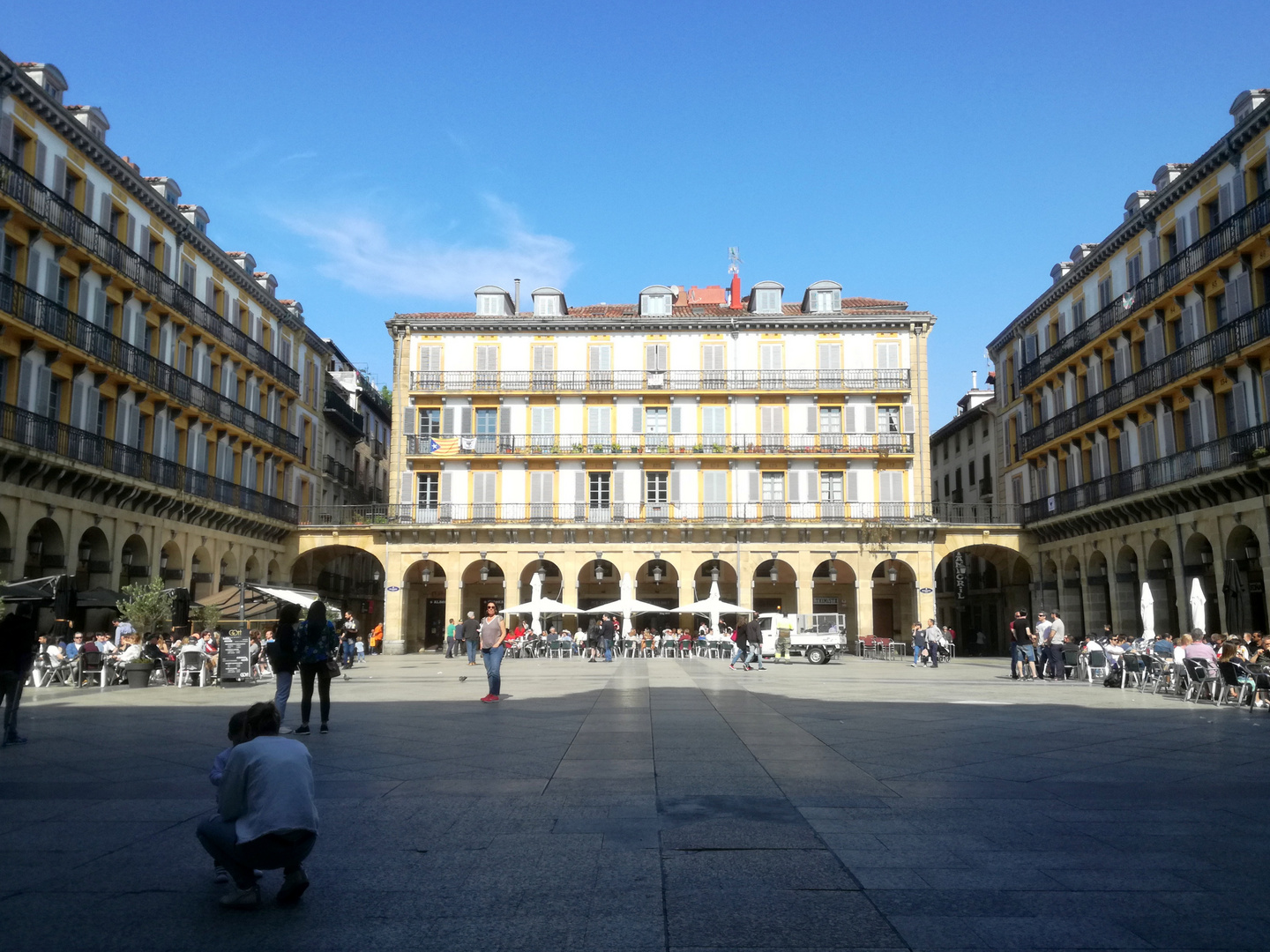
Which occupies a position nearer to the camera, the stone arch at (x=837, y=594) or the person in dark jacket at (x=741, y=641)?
the person in dark jacket at (x=741, y=641)

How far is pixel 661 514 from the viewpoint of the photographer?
4788 centimetres

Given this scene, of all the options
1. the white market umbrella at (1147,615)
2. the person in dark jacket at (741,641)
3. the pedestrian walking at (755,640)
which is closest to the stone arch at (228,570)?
the person in dark jacket at (741,641)

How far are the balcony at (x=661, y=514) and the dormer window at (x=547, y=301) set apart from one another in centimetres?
982

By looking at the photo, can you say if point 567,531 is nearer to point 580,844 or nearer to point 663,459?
point 663,459

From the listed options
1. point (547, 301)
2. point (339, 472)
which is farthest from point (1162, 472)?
point (339, 472)

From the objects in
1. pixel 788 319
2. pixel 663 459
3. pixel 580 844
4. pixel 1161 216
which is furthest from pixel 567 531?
pixel 580 844

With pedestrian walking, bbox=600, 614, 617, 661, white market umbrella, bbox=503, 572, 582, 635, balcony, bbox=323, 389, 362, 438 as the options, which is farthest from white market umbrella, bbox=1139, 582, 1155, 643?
balcony, bbox=323, 389, 362, 438

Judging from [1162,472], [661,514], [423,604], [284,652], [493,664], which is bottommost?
[493,664]

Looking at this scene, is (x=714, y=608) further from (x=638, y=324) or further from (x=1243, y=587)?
(x=1243, y=587)

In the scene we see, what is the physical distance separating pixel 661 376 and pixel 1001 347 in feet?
52.5

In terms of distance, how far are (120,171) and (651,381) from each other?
24109 mm

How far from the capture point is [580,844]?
22.2 ft

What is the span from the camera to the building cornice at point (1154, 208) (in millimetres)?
28891

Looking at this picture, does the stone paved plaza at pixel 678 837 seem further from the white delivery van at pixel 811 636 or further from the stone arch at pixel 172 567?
the white delivery van at pixel 811 636
